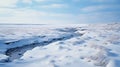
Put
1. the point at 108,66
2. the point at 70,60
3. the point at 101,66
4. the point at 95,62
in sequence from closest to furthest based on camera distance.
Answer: the point at 108,66 < the point at 101,66 < the point at 95,62 < the point at 70,60

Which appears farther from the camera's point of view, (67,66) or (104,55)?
(104,55)

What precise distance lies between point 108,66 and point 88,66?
0.98 metres

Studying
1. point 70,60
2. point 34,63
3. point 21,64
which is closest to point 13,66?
point 21,64

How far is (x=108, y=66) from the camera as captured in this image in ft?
22.0

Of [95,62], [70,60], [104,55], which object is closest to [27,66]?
[70,60]

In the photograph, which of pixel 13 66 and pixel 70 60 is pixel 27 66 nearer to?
pixel 13 66

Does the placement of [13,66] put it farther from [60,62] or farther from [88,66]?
[88,66]

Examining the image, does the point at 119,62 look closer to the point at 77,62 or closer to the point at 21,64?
the point at 77,62

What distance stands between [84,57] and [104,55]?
3.73ft

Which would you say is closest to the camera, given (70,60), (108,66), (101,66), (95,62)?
(108,66)

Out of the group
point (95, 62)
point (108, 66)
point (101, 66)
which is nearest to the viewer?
point (108, 66)

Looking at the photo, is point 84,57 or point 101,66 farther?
point 84,57

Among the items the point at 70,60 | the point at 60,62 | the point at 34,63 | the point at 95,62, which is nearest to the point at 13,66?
the point at 34,63

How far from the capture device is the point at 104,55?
8.05 meters
